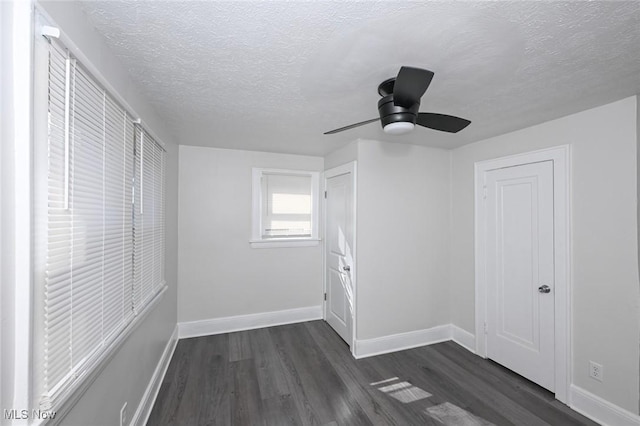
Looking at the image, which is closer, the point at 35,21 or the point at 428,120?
the point at 35,21

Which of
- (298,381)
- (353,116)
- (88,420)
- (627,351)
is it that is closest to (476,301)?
(627,351)

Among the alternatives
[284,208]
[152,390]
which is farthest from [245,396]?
[284,208]

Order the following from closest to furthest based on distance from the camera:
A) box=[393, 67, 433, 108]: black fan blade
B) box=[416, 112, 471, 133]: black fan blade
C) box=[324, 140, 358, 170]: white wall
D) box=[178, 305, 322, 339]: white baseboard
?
1. box=[393, 67, 433, 108]: black fan blade
2. box=[416, 112, 471, 133]: black fan blade
3. box=[324, 140, 358, 170]: white wall
4. box=[178, 305, 322, 339]: white baseboard

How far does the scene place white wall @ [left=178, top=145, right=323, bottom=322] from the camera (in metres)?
3.36

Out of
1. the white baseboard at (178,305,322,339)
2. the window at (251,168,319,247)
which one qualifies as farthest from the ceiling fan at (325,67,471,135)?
the white baseboard at (178,305,322,339)

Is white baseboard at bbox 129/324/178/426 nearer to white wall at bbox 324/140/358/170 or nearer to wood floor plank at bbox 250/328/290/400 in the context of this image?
wood floor plank at bbox 250/328/290/400

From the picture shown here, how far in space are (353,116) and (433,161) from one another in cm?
158

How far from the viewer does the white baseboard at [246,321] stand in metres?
3.35

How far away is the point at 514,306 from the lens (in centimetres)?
266

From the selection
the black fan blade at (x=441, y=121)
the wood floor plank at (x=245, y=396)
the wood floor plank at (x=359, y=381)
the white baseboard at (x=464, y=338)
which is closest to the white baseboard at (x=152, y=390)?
the wood floor plank at (x=245, y=396)

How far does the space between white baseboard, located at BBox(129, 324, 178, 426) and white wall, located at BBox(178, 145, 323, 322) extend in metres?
0.63

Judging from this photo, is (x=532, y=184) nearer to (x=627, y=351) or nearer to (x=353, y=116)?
(x=627, y=351)

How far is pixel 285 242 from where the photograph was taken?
148 inches

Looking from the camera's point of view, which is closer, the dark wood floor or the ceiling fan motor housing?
the ceiling fan motor housing
